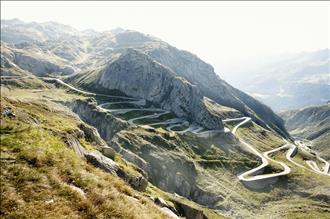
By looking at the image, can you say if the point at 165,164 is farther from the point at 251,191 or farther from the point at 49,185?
the point at 49,185

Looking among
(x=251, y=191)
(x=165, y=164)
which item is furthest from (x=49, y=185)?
(x=251, y=191)

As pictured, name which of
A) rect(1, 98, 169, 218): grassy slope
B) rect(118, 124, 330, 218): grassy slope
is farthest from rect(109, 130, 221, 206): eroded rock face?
rect(1, 98, 169, 218): grassy slope

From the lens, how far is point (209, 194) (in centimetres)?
16338

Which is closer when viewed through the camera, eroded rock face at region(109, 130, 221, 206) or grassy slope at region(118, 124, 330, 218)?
grassy slope at region(118, 124, 330, 218)

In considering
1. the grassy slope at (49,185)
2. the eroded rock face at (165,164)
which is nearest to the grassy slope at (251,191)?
the eroded rock face at (165,164)

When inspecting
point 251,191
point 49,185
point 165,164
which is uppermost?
point 49,185

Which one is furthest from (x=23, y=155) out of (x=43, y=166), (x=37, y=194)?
(x=37, y=194)

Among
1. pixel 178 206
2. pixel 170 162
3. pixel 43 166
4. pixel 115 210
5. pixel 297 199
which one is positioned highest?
pixel 43 166

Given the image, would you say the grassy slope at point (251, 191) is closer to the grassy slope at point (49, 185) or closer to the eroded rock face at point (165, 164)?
the eroded rock face at point (165, 164)

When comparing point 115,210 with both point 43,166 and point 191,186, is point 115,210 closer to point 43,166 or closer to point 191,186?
point 43,166

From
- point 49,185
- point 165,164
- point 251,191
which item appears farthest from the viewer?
point 251,191

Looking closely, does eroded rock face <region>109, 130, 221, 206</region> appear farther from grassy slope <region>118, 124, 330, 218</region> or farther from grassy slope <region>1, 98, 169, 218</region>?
grassy slope <region>1, 98, 169, 218</region>

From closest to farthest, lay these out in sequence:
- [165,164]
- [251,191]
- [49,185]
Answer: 1. [49,185]
2. [165,164]
3. [251,191]

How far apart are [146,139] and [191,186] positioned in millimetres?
37259
